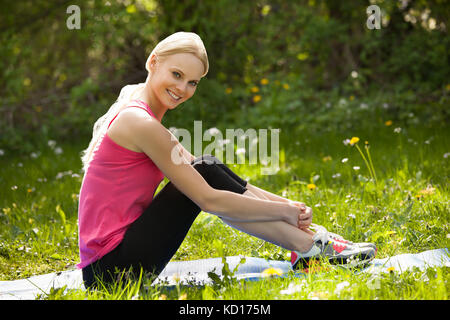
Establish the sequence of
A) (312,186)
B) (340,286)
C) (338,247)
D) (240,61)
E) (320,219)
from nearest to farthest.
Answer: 1. (340,286)
2. (338,247)
3. (320,219)
4. (312,186)
5. (240,61)

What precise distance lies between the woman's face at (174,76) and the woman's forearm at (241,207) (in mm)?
445

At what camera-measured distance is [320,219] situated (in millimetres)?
2979

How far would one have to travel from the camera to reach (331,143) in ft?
14.8

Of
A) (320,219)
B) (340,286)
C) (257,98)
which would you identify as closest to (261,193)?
(320,219)

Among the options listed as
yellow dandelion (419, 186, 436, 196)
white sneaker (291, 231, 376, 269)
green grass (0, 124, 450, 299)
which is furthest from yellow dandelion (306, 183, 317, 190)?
white sneaker (291, 231, 376, 269)

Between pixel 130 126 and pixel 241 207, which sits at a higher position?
pixel 130 126

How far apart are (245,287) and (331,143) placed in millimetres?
2670

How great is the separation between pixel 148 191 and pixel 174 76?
489 millimetres

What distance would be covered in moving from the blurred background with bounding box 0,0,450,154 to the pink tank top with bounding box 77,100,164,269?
3.25m

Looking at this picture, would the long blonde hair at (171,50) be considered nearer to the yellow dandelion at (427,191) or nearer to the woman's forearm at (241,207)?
the woman's forearm at (241,207)

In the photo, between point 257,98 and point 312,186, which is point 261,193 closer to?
point 312,186

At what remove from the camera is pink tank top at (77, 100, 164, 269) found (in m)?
2.14

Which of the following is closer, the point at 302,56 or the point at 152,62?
the point at 152,62

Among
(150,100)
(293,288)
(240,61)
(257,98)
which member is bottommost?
(293,288)
